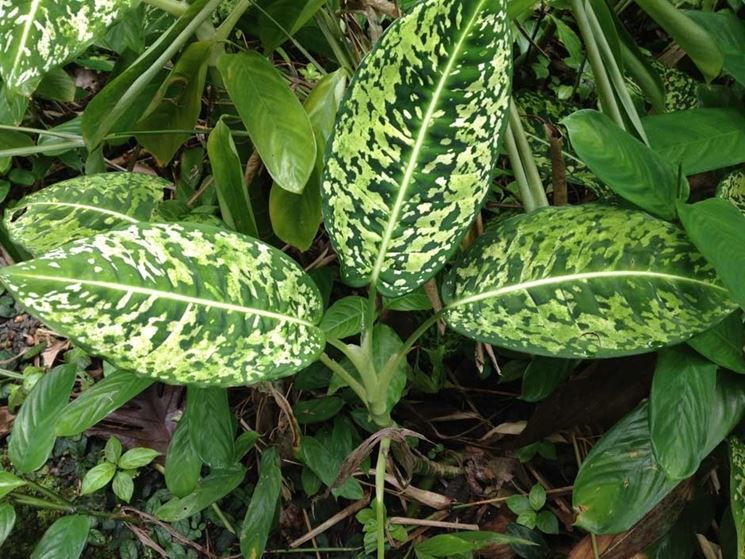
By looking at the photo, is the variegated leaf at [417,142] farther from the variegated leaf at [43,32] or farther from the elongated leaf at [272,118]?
the variegated leaf at [43,32]

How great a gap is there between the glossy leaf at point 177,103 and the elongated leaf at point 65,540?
520mm

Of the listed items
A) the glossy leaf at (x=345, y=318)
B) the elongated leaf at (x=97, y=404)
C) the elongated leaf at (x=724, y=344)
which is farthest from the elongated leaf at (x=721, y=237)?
the elongated leaf at (x=97, y=404)

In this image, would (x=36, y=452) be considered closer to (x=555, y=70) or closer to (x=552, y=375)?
(x=552, y=375)

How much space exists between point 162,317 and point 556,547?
2.20 ft

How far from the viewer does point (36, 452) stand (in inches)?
33.8

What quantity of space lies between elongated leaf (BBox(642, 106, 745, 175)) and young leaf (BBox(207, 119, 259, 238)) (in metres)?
0.49

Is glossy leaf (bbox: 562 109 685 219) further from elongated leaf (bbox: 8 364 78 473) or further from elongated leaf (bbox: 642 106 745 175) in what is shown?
elongated leaf (bbox: 8 364 78 473)

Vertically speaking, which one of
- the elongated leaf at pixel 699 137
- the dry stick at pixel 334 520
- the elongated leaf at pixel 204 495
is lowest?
the dry stick at pixel 334 520

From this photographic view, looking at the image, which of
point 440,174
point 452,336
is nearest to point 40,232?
point 440,174

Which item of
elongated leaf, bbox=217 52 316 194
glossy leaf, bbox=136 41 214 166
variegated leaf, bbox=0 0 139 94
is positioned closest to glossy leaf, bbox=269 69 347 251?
elongated leaf, bbox=217 52 316 194

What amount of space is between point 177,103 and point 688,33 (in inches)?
26.0

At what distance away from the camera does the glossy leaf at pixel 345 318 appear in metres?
0.81

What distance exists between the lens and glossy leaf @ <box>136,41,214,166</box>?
829mm

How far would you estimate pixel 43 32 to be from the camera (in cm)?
59
